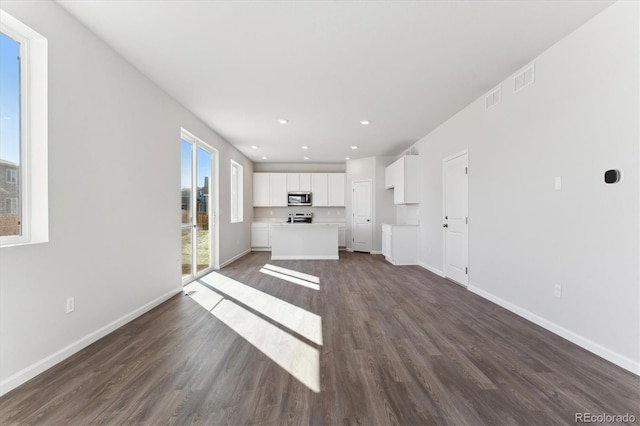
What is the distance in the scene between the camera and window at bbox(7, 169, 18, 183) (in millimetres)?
1981

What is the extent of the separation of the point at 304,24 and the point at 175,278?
139 inches

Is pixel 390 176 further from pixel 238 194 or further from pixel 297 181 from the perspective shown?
pixel 238 194

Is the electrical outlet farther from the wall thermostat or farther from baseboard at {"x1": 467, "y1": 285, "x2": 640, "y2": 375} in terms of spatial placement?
the wall thermostat

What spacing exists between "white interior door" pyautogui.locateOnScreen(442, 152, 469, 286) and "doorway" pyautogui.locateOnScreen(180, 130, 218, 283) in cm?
427

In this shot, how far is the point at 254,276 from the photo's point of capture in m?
5.17

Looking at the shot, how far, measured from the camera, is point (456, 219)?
468 centimetres

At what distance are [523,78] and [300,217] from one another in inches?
265

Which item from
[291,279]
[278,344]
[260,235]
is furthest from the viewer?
[260,235]

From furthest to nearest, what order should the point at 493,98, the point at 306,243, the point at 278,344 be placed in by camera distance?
the point at 306,243 → the point at 493,98 → the point at 278,344

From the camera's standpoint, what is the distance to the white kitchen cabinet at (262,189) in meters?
8.94

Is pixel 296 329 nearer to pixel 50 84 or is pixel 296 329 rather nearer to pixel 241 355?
pixel 241 355

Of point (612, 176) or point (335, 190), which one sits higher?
point (335, 190)
